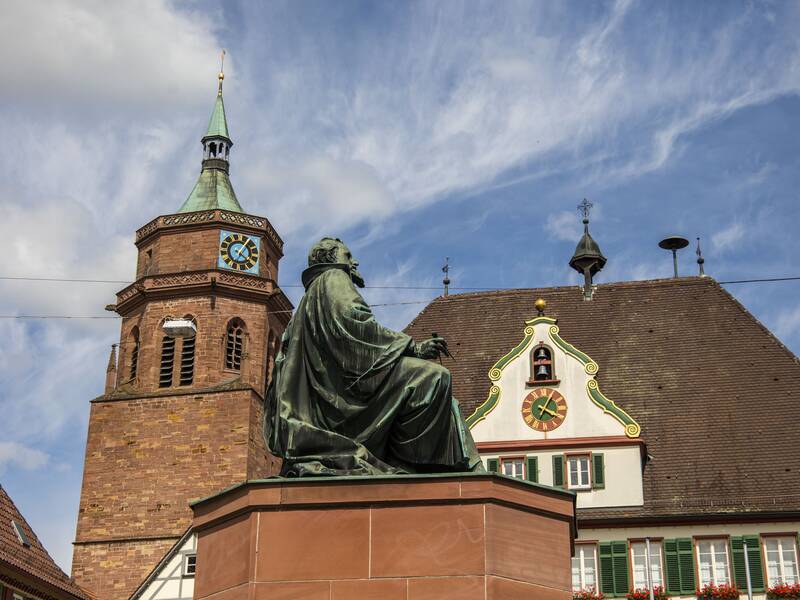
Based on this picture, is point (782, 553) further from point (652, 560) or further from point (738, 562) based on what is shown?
point (652, 560)

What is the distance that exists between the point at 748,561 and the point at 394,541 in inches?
808

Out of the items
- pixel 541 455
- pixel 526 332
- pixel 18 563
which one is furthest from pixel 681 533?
pixel 18 563

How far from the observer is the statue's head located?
10.9 metres

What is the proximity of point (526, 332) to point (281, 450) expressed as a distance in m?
22.4

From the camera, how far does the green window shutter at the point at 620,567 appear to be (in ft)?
93.7

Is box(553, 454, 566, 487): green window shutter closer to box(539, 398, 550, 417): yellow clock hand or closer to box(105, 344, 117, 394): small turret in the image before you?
box(539, 398, 550, 417): yellow clock hand

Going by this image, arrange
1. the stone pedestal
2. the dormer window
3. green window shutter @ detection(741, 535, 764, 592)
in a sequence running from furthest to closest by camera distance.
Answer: the dormer window → green window shutter @ detection(741, 535, 764, 592) → the stone pedestal

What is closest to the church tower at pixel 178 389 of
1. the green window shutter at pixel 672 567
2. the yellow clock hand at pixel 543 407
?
the yellow clock hand at pixel 543 407

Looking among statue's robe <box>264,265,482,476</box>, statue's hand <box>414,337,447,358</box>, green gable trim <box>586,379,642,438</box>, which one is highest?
green gable trim <box>586,379,642,438</box>

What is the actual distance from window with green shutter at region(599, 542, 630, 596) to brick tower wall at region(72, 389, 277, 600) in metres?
24.9

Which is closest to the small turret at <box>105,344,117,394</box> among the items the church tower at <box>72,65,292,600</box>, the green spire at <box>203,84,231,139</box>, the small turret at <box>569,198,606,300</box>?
the church tower at <box>72,65,292,600</box>

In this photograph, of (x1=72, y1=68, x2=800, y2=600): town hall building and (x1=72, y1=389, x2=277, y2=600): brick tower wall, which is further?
(x1=72, y1=389, x2=277, y2=600): brick tower wall

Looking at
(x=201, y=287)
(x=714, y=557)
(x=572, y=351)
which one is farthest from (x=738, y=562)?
(x=201, y=287)

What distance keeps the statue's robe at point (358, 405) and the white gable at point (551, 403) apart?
2058cm
